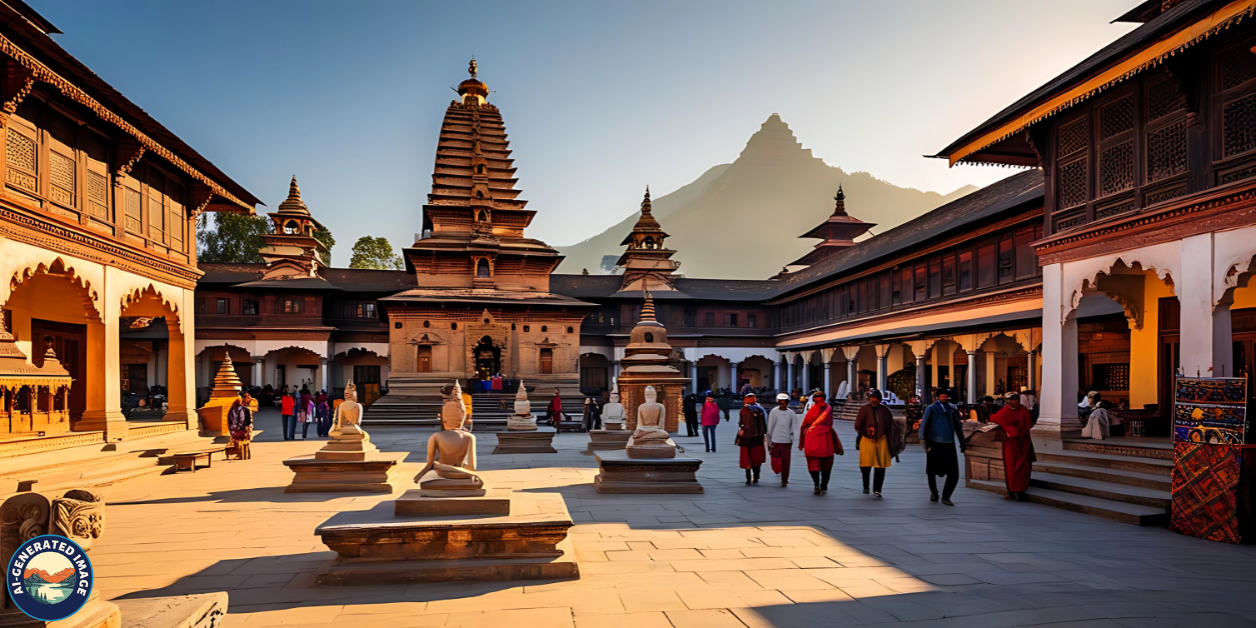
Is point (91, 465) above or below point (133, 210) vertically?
below

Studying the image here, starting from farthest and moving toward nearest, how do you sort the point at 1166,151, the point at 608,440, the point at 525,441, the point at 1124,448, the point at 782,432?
the point at 525,441 < the point at 608,440 < the point at 782,432 < the point at 1124,448 < the point at 1166,151

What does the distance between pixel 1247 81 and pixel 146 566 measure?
1426cm

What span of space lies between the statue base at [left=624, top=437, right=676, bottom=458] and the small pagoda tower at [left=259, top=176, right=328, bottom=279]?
119 feet

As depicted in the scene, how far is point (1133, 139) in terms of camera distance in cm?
1130

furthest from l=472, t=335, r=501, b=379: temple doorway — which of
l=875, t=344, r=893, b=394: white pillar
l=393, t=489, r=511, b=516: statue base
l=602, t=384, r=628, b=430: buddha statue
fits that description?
l=393, t=489, r=511, b=516: statue base

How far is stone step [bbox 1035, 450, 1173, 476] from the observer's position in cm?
997

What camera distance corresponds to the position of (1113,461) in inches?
421

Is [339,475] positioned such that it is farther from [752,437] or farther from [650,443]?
[752,437]

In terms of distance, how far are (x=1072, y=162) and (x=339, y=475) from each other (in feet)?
45.5

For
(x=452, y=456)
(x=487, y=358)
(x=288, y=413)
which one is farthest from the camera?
(x=487, y=358)

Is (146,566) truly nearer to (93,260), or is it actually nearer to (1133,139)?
(93,260)

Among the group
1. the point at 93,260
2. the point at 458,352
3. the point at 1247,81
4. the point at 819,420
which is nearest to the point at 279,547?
the point at 819,420

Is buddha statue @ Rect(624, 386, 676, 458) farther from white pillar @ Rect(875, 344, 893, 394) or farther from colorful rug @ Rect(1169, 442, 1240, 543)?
white pillar @ Rect(875, 344, 893, 394)

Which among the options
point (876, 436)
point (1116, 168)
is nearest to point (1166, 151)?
point (1116, 168)
